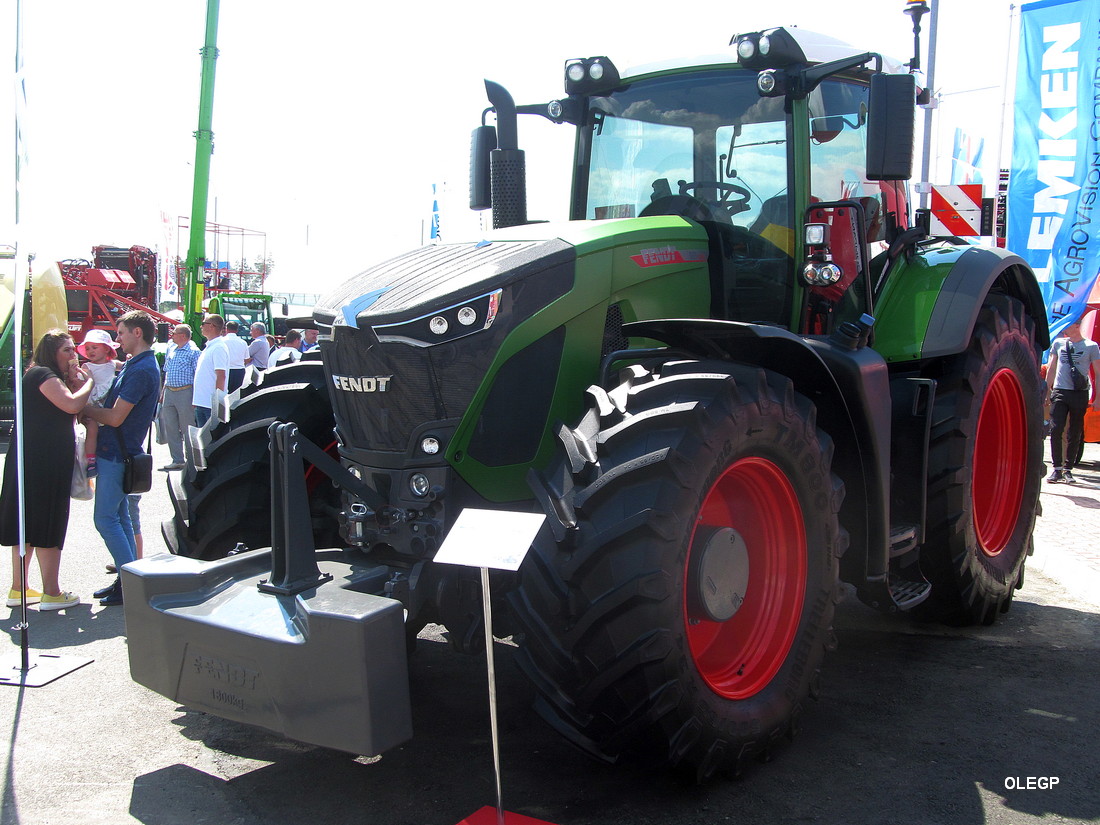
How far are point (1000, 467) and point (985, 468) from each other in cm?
8

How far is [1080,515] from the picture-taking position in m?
8.29

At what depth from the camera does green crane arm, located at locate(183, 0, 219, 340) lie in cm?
1880

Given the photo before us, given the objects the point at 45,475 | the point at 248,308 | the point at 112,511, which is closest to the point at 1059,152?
the point at 112,511

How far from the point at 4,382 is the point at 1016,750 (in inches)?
545

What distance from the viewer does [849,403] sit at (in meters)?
3.99

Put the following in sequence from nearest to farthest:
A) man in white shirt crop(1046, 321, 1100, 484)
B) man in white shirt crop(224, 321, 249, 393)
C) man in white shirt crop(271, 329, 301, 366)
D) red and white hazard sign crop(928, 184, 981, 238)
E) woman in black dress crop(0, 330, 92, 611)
→ woman in black dress crop(0, 330, 92, 611) < red and white hazard sign crop(928, 184, 981, 238) < man in white shirt crop(1046, 321, 1100, 484) < man in white shirt crop(224, 321, 249, 393) < man in white shirt crop(271, 329, 301, 366)

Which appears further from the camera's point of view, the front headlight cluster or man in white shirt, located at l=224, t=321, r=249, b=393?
man in white shirt, located at l=224, t=321, r=249, b=393

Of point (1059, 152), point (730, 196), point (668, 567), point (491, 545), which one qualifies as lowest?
point (668, 567)

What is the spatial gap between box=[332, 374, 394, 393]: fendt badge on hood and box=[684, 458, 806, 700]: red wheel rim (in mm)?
1289

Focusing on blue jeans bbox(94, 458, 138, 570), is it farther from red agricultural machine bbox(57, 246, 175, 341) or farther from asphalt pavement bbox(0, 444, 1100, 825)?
red agricultural machine bbox(57, 246, 175, 341)

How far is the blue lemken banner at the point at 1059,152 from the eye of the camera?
10.6 metres

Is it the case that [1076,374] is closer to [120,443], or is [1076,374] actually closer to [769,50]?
[769,50]

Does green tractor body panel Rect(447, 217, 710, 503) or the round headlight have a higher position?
green tractor body panel Rect(447, 217, 710, 503)

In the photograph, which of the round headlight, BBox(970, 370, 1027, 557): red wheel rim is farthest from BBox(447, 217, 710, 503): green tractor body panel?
BBox(970, 370, 1027, 557): red wheel rim
